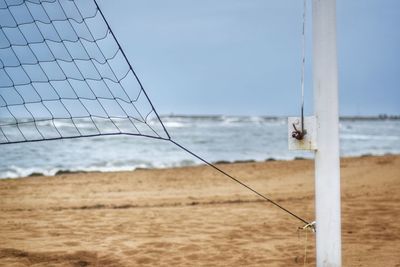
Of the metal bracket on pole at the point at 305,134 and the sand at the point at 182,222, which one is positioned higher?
the metal bracket on pole at the point at 305,134

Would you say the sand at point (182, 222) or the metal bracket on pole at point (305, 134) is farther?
the sand at point (182, 222)

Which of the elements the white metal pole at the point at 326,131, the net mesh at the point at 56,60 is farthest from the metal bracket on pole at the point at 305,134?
the net mesh at the point at 56,60

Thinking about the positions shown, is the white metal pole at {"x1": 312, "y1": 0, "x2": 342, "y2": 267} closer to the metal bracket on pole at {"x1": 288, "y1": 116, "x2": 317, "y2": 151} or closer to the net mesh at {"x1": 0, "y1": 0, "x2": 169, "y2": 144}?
the metal bracket on pole at {"x1": 288, "y1": 116, "x2": 317, "y2": 151}

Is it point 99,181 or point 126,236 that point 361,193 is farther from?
point 99,181

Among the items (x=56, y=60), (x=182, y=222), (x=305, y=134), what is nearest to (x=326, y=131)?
(x=305, y=134)

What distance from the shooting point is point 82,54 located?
3777 mm

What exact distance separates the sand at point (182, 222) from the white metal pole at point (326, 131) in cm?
174

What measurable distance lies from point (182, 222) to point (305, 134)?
143 inches

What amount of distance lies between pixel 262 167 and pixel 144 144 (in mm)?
9537

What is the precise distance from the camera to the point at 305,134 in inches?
89.0

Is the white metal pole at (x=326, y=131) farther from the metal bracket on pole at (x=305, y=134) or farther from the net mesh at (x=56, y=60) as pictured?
the net mesh at (x=56, y=60)

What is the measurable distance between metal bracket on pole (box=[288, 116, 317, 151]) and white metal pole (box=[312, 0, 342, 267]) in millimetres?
27

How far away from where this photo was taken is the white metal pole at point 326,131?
2.18 metres

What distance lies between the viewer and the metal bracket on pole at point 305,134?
223 centimetres
